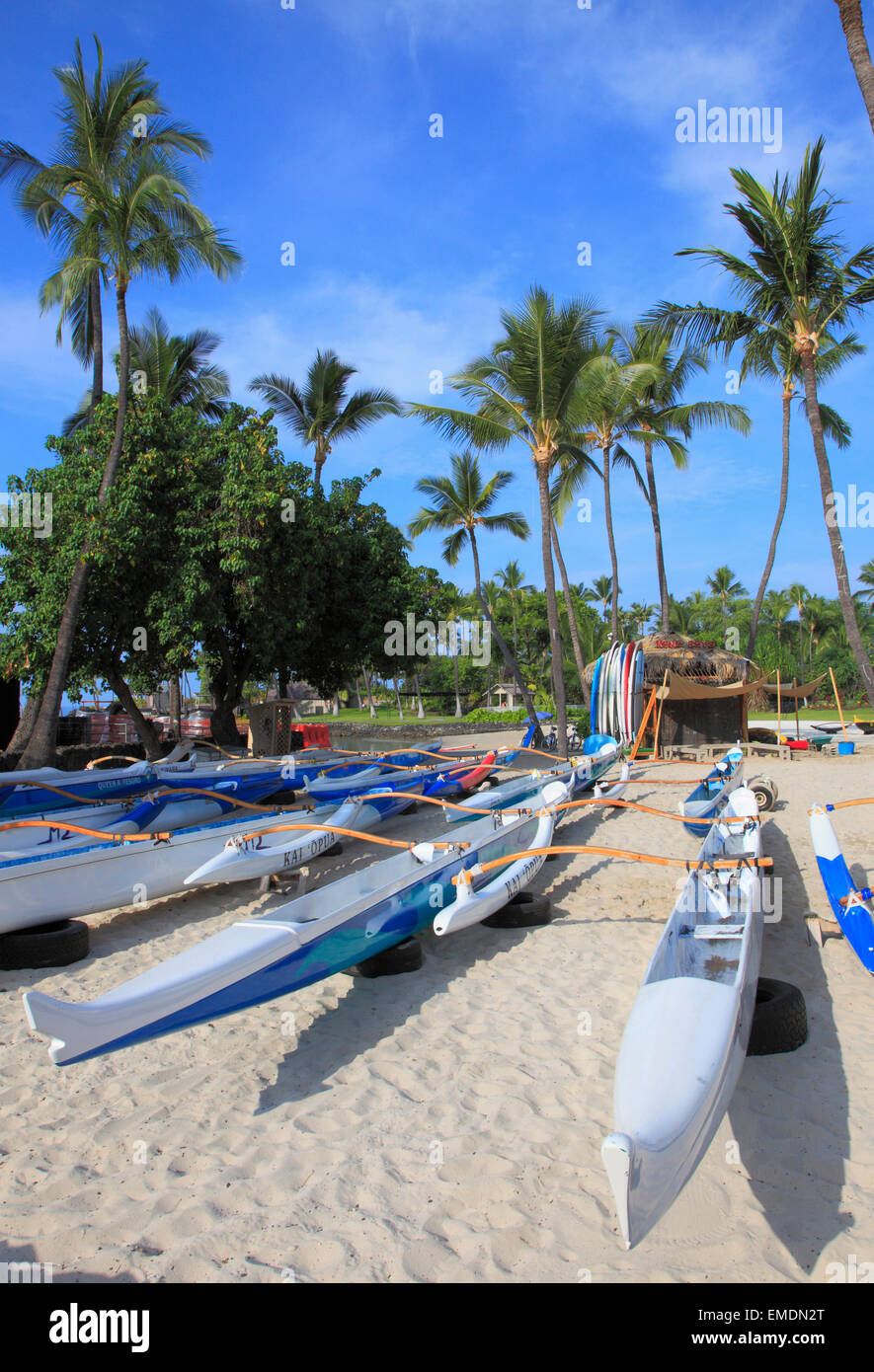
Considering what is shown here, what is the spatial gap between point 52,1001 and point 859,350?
19374 millimetres

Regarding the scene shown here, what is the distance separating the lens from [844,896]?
4.93 m

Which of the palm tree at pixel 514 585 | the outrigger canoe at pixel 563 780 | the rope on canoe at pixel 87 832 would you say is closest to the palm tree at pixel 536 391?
the outrigger canoe at pixel 563 780

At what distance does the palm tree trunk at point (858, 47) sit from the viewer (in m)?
8.49

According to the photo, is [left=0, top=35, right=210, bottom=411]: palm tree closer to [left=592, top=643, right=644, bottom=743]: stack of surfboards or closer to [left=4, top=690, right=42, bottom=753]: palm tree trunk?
[left=4, top=690, right=42, bottom=753]: palm tree trunk

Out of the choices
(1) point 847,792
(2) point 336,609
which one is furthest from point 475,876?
(2) point 336,609

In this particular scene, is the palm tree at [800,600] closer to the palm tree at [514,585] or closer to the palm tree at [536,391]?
the palm tree at [514,585]

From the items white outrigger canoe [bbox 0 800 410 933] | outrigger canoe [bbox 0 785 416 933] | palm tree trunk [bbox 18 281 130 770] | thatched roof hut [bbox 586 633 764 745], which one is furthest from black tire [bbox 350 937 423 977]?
thatched roof hut [bbox 586 633 764 745]

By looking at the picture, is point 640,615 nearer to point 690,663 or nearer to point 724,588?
point 724,588

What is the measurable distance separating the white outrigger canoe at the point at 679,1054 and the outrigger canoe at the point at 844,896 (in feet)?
2.80

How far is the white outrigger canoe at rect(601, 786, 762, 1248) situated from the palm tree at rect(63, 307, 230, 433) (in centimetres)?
1674

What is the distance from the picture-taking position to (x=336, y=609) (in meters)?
16.8

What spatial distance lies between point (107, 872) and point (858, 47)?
12.1 metres

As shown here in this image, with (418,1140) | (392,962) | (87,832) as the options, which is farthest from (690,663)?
(418,1140)
